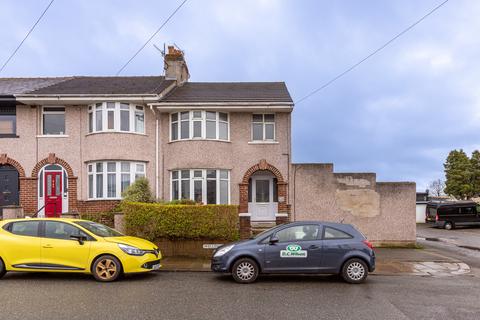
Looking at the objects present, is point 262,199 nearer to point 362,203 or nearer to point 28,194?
point 362,203

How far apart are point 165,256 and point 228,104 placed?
23.4ft

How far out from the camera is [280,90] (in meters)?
18.6

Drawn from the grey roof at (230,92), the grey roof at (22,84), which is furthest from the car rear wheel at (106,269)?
the grey roof at (22,84)

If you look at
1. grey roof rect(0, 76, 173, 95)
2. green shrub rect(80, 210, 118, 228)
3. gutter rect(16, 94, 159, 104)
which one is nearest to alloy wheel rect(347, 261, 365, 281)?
green shrub rect(80, 210, 118, 228)

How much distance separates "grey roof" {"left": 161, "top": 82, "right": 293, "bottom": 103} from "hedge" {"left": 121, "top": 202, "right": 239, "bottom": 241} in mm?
6019

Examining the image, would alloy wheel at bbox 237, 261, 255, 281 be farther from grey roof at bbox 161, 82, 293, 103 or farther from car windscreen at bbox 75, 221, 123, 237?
grey roof at bbox 161, 82, 293, 103

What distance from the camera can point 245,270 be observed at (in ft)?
28.0

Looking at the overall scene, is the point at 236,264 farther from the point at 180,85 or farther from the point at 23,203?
the point at 180,85

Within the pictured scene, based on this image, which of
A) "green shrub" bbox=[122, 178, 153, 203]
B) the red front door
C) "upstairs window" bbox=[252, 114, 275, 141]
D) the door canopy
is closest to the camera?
"green shrub" bbox=[122, 178, 153, 203]

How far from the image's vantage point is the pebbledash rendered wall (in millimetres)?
15359

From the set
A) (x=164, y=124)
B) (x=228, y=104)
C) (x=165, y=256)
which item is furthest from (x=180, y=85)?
(x=165, y=256)

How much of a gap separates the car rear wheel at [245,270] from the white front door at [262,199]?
9.17 m

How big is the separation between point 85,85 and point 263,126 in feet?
28.8

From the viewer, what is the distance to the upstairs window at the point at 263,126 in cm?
1725
